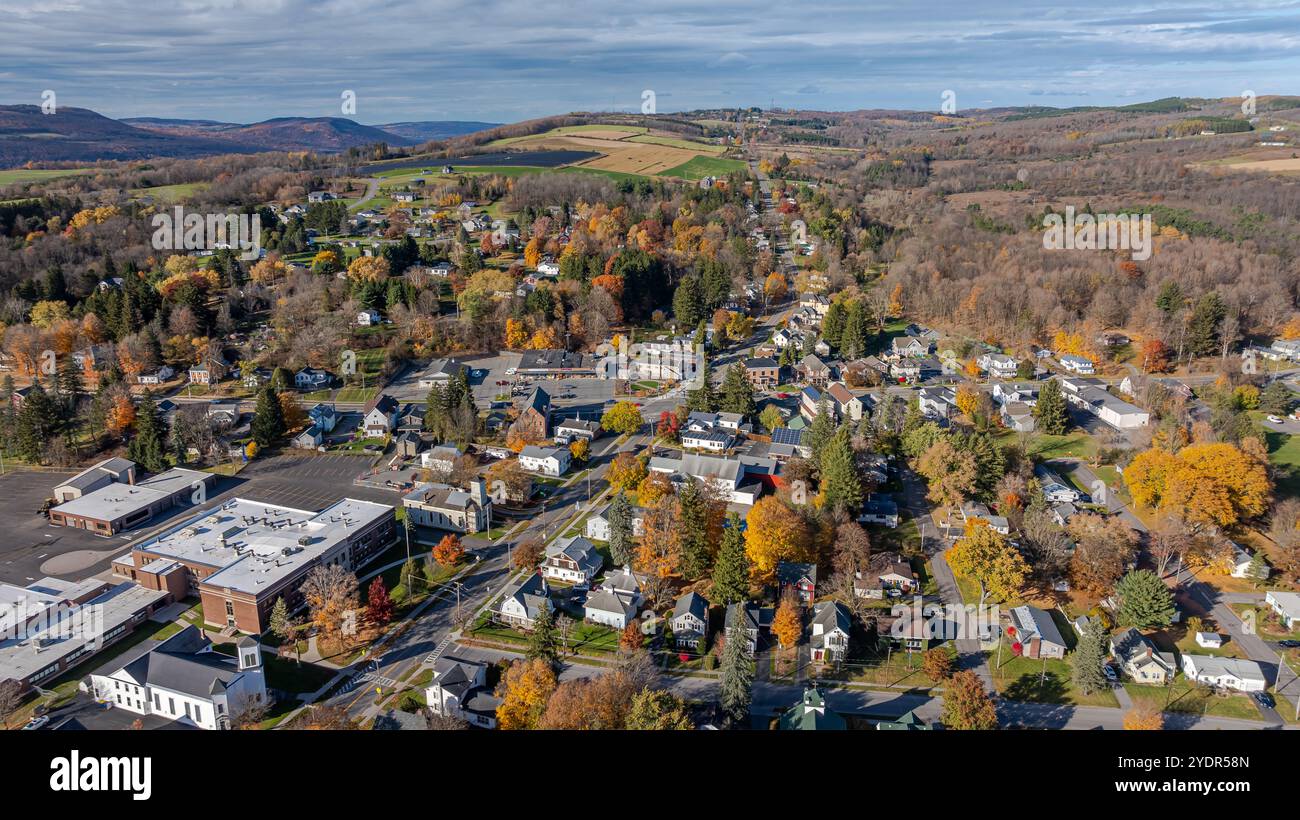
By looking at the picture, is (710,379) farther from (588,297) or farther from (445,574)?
(445,574)

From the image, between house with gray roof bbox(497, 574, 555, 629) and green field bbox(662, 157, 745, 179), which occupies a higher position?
green field bbox(662, 157, 745, 179)

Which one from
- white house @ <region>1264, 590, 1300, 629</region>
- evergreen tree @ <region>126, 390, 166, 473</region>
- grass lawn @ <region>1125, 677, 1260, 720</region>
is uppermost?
evergreen tree @ <region>126, 390, 166, 473</region>

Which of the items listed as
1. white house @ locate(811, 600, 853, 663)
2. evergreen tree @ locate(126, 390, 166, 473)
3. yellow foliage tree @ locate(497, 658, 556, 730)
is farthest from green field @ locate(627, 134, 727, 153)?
yellow foliage tree @ locate(497, 658, 556, 730)

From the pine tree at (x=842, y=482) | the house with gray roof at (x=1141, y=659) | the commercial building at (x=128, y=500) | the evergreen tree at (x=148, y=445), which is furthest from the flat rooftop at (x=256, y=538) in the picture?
the house with gray roof at (x=1141, y=659)

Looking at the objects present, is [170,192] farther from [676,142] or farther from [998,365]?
[998,365]

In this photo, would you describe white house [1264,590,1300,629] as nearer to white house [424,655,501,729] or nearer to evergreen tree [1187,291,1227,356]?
white house [424,655,501,729]

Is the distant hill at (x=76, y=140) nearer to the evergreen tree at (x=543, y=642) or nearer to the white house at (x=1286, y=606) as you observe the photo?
the evergreen tree at (x=543, y=642)

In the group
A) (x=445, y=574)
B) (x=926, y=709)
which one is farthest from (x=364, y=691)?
(x=926, y=709)

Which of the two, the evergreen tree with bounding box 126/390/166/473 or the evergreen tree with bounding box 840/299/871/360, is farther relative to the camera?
the evergreen tree with bounding box 840/299/871/360
